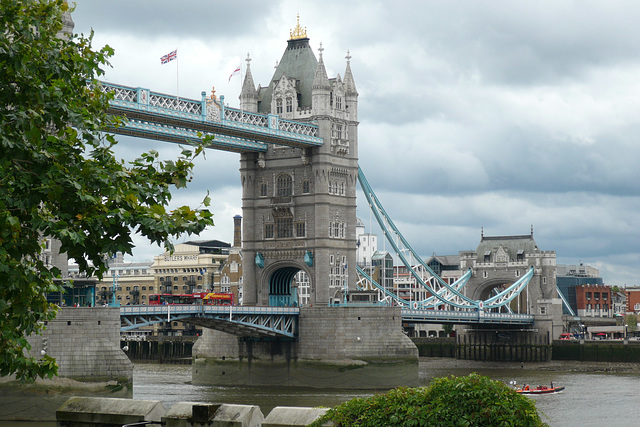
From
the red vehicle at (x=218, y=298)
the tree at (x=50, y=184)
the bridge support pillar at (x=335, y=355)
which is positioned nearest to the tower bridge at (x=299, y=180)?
the bridge support pillar at (x=335, y=355)

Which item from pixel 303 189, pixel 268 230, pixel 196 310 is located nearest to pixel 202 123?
pixel 196 310

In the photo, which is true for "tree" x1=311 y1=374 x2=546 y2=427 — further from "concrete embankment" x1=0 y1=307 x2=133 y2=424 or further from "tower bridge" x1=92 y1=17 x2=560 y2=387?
"tower bridge" x1=92 y1=17 x2=560 y2=387

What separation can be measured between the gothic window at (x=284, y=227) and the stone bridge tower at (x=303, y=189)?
9 cm

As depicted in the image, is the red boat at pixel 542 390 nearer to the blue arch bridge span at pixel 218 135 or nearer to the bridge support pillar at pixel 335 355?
the bridge support pillar at pixel 335 355

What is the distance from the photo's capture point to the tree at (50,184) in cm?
1764

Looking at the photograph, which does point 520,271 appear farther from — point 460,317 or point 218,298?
point 218,298

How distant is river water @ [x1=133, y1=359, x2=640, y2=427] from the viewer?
6481 cm

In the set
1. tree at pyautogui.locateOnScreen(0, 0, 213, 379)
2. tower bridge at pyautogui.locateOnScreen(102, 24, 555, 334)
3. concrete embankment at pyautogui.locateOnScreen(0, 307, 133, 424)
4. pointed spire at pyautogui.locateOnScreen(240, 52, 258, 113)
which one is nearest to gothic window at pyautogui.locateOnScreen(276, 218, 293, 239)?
Result: tower bridge at pyautogui.locateOnScreen(102, 24, 555, 334)

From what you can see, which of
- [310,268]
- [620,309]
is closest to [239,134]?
[310,268]

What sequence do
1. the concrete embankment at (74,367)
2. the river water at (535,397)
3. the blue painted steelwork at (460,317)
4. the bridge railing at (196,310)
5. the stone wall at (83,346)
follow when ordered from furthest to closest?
1. the blue painted steelwork at (460,317)
2. the bridge railing at (196,310)
3. the river water at (535,397)
4. the stone wall at (83,346)
5. the concrete embankment at (74,367)

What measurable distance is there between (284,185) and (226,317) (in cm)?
1609

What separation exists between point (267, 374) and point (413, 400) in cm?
7152

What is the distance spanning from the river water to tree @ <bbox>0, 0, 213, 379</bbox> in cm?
3603

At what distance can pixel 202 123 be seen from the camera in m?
77.6
